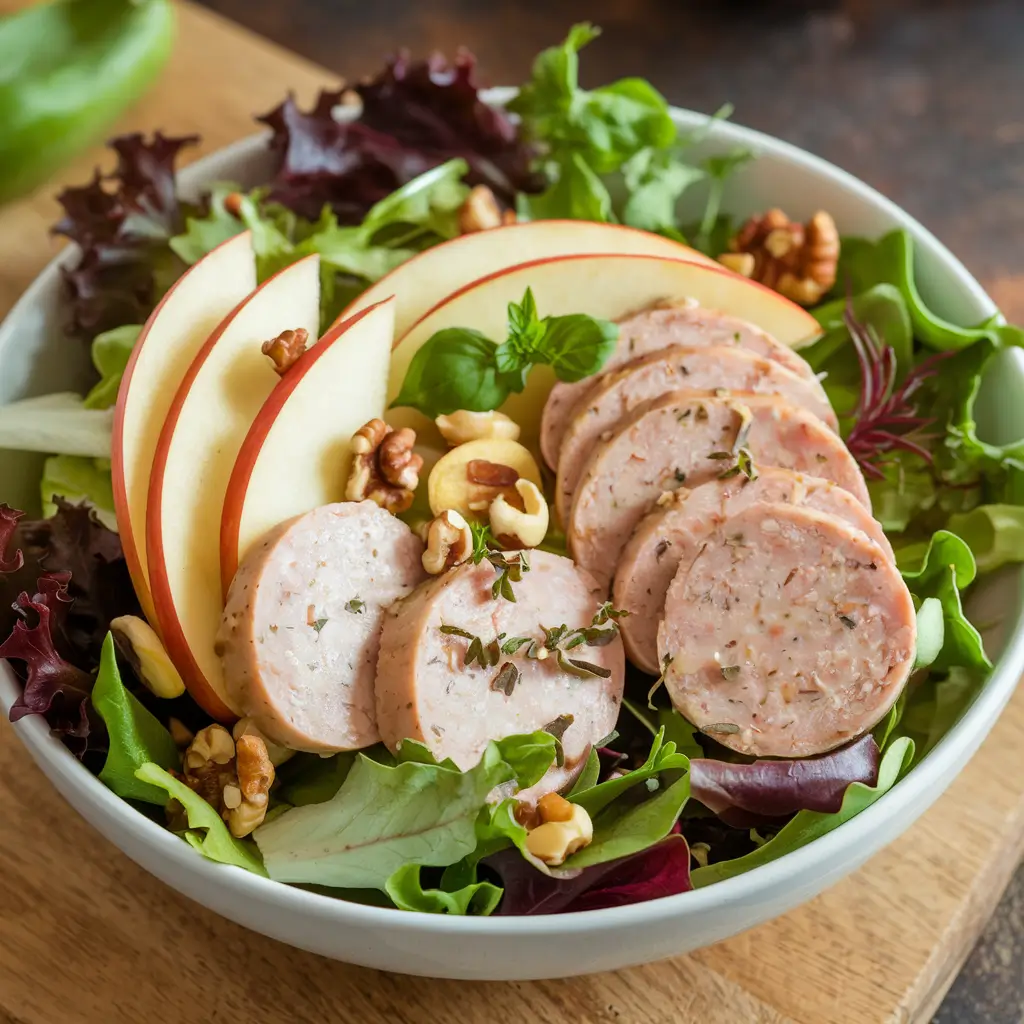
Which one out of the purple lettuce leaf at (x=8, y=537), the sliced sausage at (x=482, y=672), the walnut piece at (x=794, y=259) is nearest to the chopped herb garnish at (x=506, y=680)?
the sliced sausage at (x=482, y=672)

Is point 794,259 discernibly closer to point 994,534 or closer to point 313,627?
point 994,534

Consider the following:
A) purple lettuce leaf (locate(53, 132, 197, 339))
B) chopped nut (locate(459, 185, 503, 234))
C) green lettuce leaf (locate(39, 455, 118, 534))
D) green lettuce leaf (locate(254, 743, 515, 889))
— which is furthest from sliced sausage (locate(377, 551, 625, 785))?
purple lettuce leaf (locate(53, 132, 197, 339))

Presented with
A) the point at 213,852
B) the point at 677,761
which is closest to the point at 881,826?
the point at 677,761

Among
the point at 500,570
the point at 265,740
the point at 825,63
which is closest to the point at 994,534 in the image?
the point at 500,570

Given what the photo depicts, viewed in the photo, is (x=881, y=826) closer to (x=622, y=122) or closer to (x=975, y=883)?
(x=975, y=883)

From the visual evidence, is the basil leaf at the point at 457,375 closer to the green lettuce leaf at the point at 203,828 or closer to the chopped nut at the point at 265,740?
the chopped nut at the point at 265,740

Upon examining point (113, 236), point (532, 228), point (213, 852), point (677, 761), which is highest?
point (532, 228)
